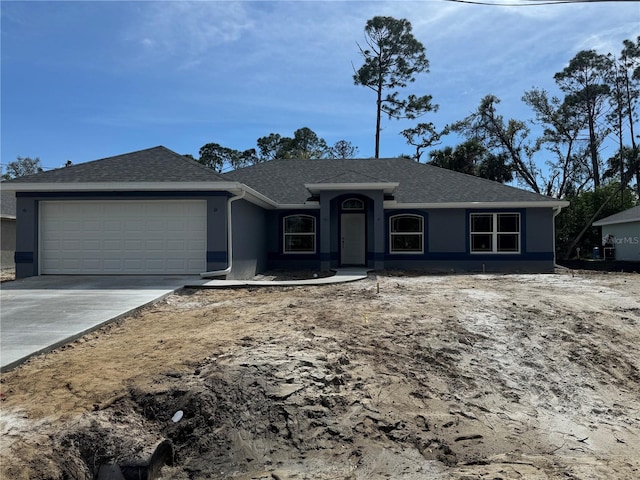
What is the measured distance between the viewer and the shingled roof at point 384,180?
677 inches

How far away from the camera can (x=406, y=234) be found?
58.0 ft

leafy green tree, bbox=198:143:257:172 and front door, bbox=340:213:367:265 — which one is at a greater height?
leafy green tree, bbox=198:143:257:172

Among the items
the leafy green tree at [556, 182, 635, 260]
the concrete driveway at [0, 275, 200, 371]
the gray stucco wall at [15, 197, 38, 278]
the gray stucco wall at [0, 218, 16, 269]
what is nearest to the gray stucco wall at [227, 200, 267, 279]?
the concrete driveway at [0, 275, 200, 371]

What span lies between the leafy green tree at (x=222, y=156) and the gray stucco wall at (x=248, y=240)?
3576 centimetres

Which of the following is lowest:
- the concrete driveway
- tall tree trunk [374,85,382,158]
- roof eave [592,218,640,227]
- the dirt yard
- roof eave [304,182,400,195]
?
the dirt yard

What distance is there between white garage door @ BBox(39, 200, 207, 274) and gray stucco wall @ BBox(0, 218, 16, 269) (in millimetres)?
7947

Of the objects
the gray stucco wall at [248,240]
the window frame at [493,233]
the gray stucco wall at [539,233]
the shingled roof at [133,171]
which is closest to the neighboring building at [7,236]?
the shingled roof at [133,171]

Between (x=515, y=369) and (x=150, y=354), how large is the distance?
4590 millimetres

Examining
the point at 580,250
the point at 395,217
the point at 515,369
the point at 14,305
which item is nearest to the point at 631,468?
the point at 515,369

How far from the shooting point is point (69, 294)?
10023 millimetres

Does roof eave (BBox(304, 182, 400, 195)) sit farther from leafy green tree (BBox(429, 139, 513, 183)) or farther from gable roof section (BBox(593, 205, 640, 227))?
leafy green tree (BBox(429, 139, 513, 183))

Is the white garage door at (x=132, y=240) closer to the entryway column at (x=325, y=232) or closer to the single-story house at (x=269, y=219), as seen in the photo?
the single-story house at (x=269, y=219)

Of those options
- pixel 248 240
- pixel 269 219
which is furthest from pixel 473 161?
pixel 248 240

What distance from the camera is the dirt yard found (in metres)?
3.78
